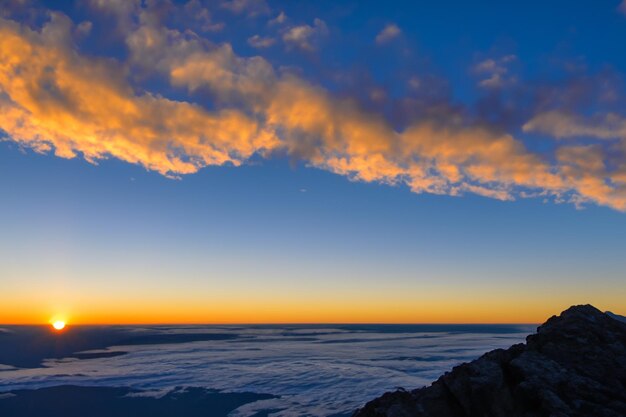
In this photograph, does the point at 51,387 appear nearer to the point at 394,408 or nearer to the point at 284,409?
the point at 284,409

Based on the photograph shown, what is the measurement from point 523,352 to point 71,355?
7173cm

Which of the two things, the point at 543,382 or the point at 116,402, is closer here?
the point at 543,382

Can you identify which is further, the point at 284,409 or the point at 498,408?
the point at 284,409

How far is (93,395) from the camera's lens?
33.0m

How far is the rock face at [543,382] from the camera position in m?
9.10

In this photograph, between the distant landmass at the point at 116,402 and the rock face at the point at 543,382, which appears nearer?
the rock face at the point at 543,382

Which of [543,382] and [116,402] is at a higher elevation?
[543,382]

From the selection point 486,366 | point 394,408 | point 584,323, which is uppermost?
point 584,323

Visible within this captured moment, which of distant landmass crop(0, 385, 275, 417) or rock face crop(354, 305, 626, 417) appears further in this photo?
distant landmass crop(0, 385, 275, 417)

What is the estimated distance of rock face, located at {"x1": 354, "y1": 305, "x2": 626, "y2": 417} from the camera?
910 cm

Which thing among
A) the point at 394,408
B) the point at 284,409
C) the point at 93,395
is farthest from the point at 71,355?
the point at 394,408

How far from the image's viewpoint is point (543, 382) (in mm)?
9562

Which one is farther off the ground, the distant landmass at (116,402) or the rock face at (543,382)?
the rock face at (543,382)

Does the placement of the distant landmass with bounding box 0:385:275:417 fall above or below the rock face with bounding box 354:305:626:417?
below
